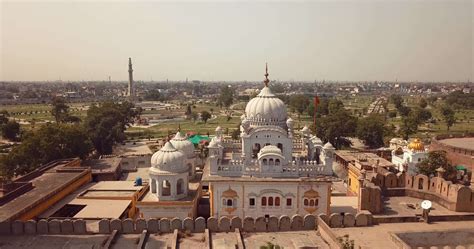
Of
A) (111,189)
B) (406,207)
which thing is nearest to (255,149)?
(406,207)

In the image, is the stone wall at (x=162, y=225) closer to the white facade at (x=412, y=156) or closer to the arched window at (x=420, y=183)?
the arched window at (x=420, y=183)

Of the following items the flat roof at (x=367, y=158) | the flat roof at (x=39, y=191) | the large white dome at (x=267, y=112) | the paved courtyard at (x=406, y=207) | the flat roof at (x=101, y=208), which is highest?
the large white dome at (x=267, y=112)

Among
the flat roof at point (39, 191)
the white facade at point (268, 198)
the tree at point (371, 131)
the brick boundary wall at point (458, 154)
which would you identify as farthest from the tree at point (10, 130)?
the brick boundary wall at point (458, 154)

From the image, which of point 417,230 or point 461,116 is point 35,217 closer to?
point 417,230

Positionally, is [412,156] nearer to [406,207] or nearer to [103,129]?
[406,207]

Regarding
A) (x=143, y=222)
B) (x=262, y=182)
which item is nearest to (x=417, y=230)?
(x=262, y=182)

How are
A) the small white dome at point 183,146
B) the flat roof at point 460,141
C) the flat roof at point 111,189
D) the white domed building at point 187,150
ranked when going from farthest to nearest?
1. the flat roof at point 460,141
2. the flat roof at point 111,189
3. the small white dome at point 183,146
4. the white domed building at point 187,150

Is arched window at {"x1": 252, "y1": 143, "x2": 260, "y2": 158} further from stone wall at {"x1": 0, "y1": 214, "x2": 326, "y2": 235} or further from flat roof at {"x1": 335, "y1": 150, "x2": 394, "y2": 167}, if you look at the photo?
flat roof at {"x1": 335, "y1": 150, "x2": 394, "y2": 167}
